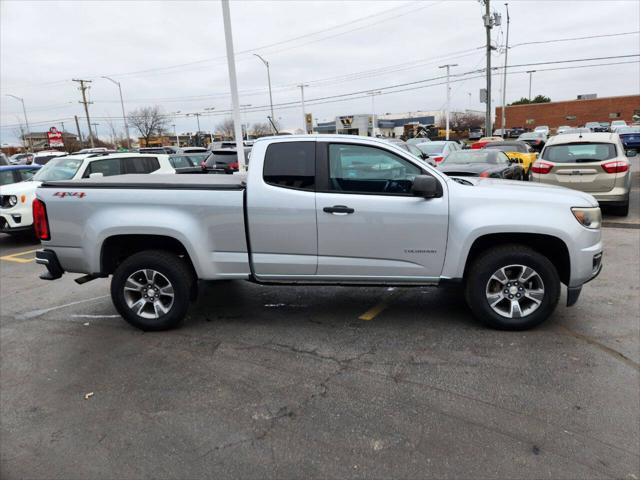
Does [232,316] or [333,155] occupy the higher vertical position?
[333,155]

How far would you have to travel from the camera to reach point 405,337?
458cm

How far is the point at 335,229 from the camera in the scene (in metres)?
4.55

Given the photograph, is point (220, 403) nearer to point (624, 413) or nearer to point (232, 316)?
point (232, 316)

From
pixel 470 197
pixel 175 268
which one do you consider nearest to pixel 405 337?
pixel 470 197

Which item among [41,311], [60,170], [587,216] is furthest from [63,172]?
[587,216]

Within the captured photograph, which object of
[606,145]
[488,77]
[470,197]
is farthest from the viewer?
[488,77]

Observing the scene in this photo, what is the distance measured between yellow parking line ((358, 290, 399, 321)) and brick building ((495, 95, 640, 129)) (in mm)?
80346

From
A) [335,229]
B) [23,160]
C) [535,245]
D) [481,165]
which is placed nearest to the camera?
[335,229]

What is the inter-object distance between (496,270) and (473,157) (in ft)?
26.7

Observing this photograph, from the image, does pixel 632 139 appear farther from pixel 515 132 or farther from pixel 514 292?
pixel 514 292

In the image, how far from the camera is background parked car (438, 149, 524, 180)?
1046cm

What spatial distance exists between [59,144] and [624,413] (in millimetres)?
63297

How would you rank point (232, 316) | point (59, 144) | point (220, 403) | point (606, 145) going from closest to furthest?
point (220, 403) < point (232, 316) < point (606, 145) < point (59, 144)

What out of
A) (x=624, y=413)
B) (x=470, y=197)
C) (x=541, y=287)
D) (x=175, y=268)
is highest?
(x=470, y=197)
